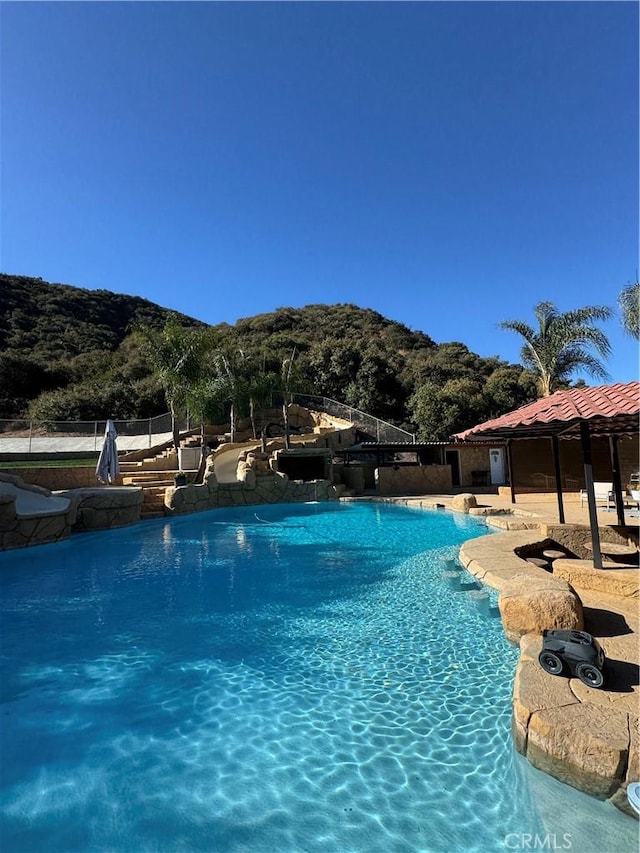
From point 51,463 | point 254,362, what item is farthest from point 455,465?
point 51,463

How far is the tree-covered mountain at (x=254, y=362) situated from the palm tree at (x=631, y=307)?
12210mm

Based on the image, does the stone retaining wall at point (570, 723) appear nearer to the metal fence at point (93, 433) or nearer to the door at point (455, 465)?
the door at point (455, 465)

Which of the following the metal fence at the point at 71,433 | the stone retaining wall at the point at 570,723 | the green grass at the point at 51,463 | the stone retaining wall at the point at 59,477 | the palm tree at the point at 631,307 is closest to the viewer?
the stone retaining wall at the point at 570,723

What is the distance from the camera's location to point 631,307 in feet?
44.9

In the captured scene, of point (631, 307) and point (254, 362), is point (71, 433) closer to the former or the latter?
point (254, 362)

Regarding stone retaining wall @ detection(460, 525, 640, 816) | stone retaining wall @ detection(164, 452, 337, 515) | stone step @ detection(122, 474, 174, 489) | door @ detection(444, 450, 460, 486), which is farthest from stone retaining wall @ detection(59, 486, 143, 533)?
door @ detection(444, 450, 460, 486)

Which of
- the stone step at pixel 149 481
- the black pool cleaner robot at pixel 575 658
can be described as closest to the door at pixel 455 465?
the stone step at pixel 149 481

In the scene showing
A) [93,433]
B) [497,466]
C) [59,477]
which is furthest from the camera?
[497,466]

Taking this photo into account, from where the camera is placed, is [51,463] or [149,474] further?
[149,474]

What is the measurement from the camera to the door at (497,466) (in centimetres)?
2206

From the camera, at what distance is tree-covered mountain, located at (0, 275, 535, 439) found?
27.3 meters

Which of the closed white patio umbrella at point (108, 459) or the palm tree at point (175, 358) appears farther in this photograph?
the palm tree at point (175, 358)

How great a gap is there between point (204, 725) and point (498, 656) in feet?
9.56

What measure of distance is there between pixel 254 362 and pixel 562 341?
15.9m
